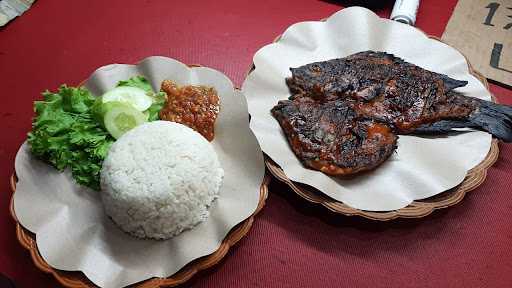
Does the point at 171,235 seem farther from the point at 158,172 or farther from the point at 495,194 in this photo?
the point at 495,194

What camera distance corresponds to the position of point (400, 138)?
2.89 m

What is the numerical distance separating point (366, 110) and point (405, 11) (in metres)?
1.30

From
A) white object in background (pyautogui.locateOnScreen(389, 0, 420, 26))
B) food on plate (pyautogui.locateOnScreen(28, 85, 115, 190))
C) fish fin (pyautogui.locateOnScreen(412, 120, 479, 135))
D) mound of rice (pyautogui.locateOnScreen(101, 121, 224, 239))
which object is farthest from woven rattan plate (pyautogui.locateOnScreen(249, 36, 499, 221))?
white object in background (pyautogui.locateOnScreen(389, 0, 420, 26))

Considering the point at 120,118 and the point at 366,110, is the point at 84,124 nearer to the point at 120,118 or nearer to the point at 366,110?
the point at 120,118

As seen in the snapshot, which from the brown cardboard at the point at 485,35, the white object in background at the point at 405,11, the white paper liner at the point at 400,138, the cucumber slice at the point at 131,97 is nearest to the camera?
the white paper liner at the point at 400,138

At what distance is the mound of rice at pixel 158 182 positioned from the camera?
2377 mm

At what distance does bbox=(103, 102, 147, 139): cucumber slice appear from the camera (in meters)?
2.64

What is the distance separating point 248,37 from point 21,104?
182 centimetres

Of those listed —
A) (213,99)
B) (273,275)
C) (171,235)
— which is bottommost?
(273,275)

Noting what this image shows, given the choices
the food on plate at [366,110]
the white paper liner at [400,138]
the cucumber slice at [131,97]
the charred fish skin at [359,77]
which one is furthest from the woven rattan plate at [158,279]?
the charred fish skin at [359,77]

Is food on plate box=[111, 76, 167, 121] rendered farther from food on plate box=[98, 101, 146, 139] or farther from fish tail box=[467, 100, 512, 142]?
fish tail box=[467, 100, 512, 142]

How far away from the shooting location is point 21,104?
3.24 meters

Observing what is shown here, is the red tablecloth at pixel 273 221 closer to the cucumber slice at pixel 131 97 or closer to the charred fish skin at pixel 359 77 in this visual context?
the charred fish skin at pixel 359 77

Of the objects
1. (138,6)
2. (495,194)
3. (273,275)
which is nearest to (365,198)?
(273,275)
